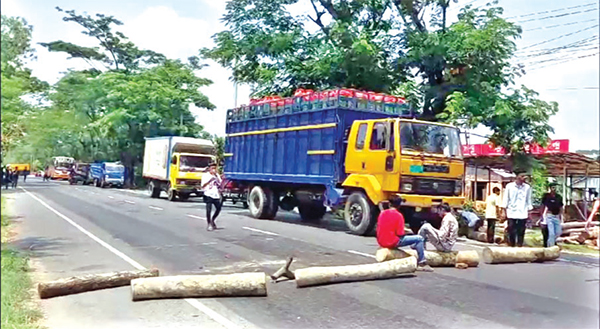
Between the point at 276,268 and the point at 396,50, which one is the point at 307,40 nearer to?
the point at 396,50

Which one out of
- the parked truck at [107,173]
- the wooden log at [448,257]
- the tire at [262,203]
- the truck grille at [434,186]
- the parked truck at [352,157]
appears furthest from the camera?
the tire at [262,203]

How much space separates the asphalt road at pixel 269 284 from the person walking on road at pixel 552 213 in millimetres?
342

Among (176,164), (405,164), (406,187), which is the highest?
(405,164)

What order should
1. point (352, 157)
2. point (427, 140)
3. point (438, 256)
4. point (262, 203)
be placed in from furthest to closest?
point (262, 203)
point (352, 157)
point (427, 140)
point (438, 256)

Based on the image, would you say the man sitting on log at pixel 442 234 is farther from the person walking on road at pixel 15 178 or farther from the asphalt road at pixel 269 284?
the person walking on road at pixel 15 178

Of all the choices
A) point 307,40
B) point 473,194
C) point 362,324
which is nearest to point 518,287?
point 362,324

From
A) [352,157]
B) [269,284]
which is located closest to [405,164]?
[352,157]

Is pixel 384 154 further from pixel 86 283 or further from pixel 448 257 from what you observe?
pixel 86 283

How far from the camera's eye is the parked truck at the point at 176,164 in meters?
4.86

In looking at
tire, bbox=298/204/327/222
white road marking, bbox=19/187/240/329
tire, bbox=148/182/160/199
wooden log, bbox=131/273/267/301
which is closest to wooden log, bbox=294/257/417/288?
wooden log, bbox=131/273/267/301

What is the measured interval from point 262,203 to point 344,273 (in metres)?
5.62

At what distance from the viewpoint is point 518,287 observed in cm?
485

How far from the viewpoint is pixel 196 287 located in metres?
3.90

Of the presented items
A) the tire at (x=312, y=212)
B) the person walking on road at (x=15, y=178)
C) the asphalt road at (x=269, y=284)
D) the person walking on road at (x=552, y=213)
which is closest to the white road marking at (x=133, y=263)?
the asphalt road at (x=269, y=284)
